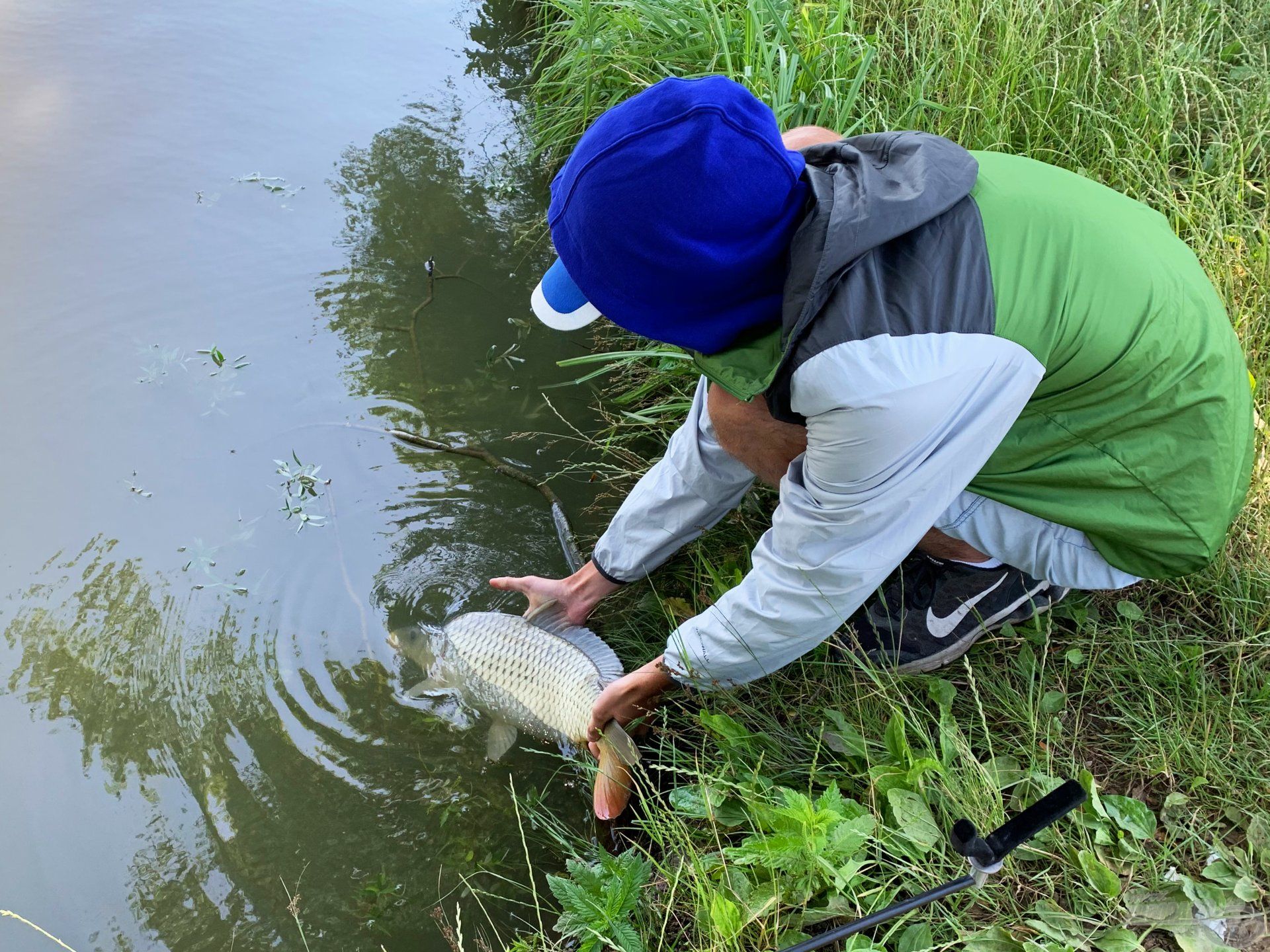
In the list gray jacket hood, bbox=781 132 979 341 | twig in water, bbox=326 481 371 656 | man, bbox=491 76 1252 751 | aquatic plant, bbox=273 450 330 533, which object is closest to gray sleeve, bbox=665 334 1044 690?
man, bbox=491 76 1252 751

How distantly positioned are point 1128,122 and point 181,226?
13.0ft

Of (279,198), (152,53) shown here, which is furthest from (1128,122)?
(152,53)

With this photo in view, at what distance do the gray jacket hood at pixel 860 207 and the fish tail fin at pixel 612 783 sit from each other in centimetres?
123

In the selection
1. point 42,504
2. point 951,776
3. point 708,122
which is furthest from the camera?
point 42,504

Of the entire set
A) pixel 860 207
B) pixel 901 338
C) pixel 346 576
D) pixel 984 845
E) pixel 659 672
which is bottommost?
pixel 346 576

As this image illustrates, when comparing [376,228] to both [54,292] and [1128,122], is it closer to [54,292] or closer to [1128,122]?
[54,292]

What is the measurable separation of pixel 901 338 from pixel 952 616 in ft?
3.18

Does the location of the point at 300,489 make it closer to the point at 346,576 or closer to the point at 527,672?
the point at 346,576

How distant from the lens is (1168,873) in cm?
175

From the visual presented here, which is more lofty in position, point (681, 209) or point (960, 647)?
point (681, 209)

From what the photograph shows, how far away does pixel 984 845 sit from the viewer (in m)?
1.53

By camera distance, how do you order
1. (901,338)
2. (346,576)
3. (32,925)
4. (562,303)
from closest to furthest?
(901,338) < (562,303) < (32,925) < (346,576)

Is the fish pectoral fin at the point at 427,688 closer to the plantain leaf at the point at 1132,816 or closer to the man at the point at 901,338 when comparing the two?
the man at the point at 901,338

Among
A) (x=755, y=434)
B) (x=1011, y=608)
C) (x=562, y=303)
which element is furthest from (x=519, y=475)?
(x=1011, y=608)
